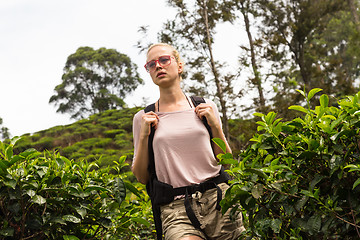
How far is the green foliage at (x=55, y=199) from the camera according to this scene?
1.94 metres

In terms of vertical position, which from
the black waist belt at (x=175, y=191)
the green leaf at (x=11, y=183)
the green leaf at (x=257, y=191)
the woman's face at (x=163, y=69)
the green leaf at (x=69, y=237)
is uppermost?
the woman's face at (x=163, y=69)

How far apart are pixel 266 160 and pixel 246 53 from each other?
7821 mm

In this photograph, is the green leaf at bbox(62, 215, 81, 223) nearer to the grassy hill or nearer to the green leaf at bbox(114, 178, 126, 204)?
the green leaf at bbox(114, 178, 126, 204)

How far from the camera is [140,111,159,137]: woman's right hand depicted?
1.99 metres

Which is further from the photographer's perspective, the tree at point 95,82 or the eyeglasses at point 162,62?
the tree at point 95,82

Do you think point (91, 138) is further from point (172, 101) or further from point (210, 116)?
point (210, 116)

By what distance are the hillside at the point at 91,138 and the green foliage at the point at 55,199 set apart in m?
12.8

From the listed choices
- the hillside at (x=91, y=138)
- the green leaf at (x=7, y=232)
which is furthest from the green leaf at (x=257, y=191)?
the hillside at (x=91, y=138)

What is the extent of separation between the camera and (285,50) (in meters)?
13.2

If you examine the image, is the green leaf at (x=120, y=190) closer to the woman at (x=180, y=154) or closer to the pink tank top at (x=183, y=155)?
the woman at (x=180, y=154)

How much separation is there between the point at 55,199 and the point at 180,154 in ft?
2.21

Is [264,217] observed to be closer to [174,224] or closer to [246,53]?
[174,224]

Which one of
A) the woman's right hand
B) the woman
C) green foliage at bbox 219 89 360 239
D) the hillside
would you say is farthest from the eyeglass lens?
the hillside

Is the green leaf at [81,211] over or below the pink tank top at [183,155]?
below
